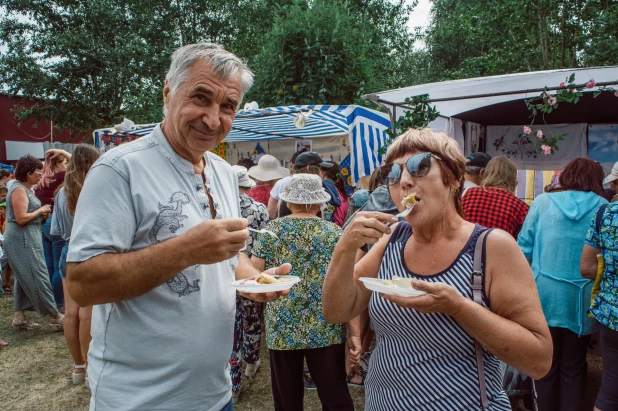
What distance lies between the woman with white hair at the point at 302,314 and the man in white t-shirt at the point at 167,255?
59.6 inches

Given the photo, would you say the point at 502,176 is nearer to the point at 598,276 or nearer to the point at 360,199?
the point at 598,276

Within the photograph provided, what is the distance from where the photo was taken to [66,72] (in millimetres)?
15961

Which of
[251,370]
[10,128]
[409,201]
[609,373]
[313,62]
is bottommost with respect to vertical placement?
[251,370]

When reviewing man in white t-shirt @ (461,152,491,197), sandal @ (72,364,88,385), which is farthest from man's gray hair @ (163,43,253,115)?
sandal @ (72,364,88,385)

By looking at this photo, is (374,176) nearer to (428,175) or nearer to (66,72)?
(428,175)

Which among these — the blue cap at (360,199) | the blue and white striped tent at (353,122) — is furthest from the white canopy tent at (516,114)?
the blue cap at (360,199)

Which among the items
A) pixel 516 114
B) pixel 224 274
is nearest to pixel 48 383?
pixel 224 274

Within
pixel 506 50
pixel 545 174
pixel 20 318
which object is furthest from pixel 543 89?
pixel 506 50

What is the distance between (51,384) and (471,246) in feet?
15.1

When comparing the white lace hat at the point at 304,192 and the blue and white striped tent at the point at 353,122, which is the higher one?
the blue and white striped tent at the point at 353,122

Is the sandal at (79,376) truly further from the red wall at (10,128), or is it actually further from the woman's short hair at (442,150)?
the red wall at (10,128)

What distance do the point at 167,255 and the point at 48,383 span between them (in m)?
4.23

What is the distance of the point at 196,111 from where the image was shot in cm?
153

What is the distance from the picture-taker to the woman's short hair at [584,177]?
11.1ft
